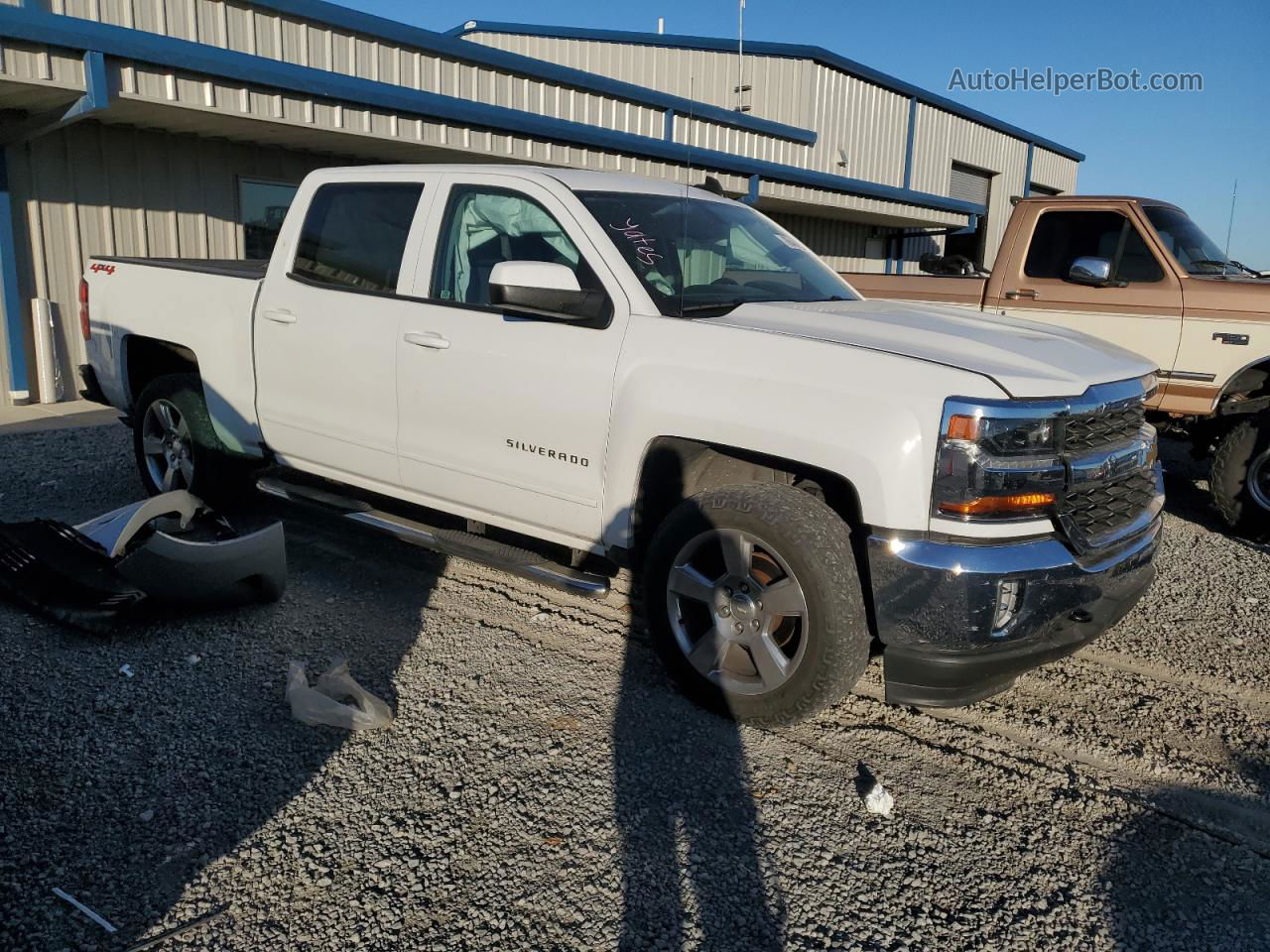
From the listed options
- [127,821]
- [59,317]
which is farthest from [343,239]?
[59,317]

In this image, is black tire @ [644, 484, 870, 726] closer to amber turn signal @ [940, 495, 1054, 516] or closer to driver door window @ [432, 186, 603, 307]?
amber turn signal @ [940, 495, 1054, 516]

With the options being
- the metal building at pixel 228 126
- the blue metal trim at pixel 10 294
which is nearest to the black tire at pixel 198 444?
the metal building at pixel 228 126

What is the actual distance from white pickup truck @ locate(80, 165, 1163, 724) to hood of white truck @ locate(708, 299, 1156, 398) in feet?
0.07

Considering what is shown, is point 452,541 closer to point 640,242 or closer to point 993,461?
point 640,242

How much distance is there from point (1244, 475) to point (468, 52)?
28.8 ft

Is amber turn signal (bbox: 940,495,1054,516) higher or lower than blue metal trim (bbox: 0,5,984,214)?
lower

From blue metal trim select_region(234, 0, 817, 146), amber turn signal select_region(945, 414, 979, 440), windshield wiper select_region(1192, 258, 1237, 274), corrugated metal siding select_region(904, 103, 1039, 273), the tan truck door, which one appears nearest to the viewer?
amber turn signal select_region(945, 414, 979, 440)

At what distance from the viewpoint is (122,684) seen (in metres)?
3.89

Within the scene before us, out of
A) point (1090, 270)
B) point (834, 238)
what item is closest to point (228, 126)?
point (1090, 270)

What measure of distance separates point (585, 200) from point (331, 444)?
5.81 feet

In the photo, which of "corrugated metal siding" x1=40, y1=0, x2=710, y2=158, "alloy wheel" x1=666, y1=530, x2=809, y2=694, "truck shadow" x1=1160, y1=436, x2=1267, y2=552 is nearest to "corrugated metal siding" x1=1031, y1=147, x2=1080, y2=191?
"corrugated metal siding" x1=40, y1=0, x2=710, y2=158

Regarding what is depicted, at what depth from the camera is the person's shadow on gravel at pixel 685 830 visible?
2664mm

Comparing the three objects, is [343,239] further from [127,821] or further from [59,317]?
[59,317]

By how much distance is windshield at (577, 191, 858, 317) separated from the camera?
4160 millimetres
